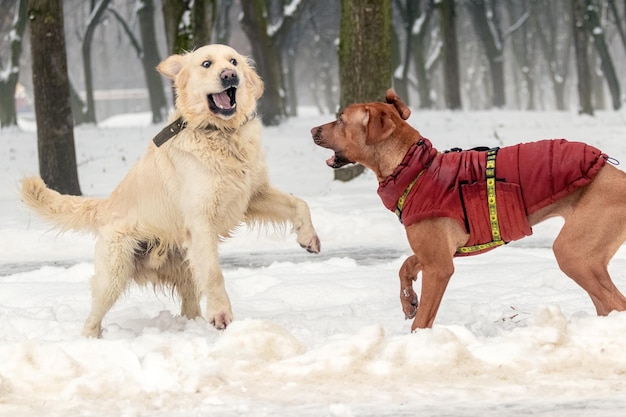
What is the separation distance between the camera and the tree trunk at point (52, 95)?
40.9 feet

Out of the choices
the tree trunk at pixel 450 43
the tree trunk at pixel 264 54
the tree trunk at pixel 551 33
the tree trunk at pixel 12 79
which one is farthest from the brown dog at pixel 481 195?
the tree trunk at pixel 551 33

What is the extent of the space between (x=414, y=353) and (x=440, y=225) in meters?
0.83

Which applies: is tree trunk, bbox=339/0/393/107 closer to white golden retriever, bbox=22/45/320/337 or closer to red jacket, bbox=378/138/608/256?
white golden retriever, bbox=22/45/320/337

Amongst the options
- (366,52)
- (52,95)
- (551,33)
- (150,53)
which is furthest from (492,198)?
(551,33)

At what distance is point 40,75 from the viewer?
12.5m

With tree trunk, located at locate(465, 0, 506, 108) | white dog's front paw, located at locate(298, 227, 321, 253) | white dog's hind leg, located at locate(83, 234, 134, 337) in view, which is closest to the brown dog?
white dog's front paw, located at locate(298, 227, 321, 253)

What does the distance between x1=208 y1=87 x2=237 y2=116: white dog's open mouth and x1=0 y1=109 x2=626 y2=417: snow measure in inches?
38.1

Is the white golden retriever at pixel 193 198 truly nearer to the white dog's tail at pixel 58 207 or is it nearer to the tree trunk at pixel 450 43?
the white dog's tail at pixel 58 207

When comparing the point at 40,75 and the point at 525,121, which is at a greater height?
the point at 40,75

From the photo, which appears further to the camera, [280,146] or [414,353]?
[280,146]

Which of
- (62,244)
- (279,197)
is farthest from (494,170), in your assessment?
(62,244)

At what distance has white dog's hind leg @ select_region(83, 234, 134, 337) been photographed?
5.64m

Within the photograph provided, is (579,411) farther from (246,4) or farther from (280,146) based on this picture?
(246,4)

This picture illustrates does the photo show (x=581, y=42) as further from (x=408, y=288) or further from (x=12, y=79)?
(x=408, y=288)
